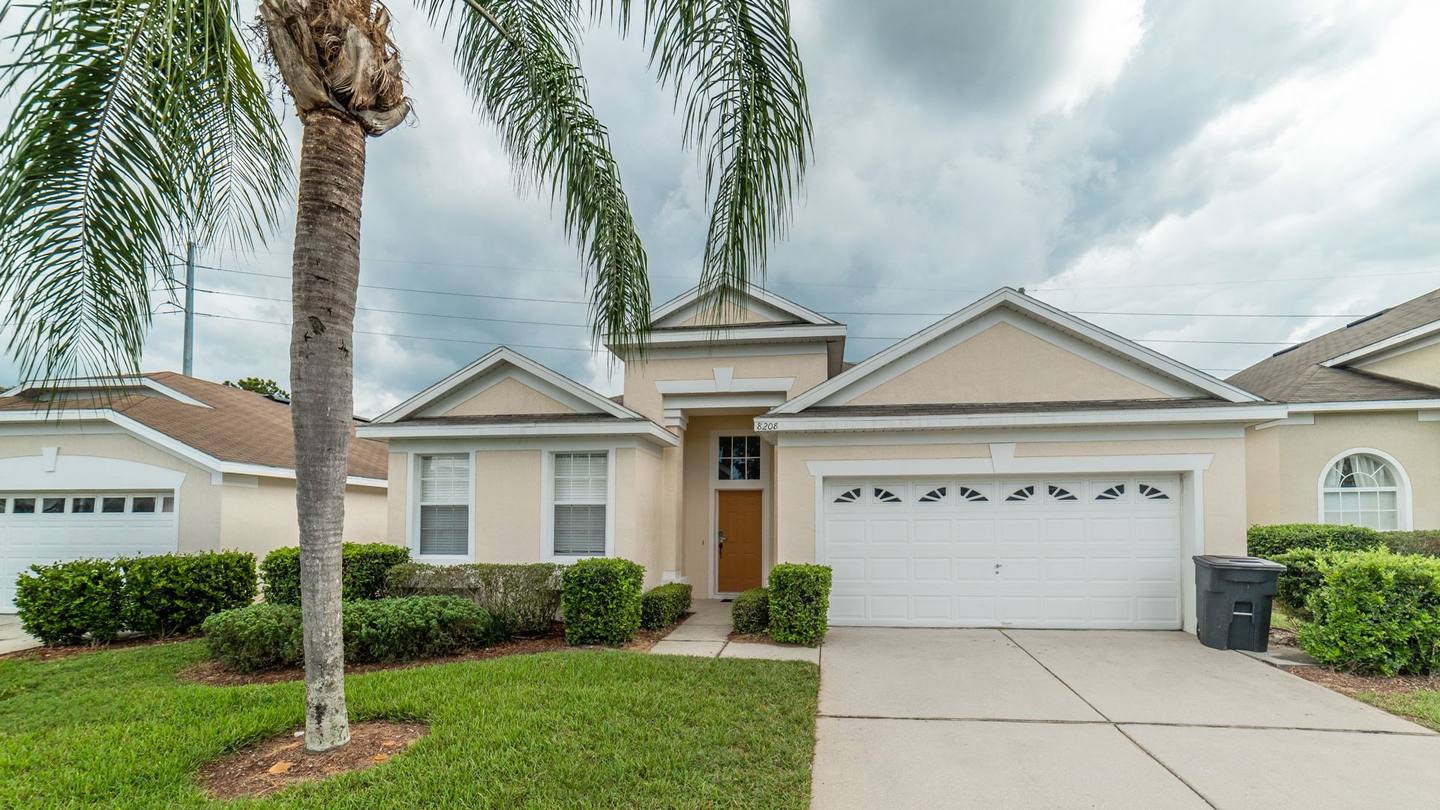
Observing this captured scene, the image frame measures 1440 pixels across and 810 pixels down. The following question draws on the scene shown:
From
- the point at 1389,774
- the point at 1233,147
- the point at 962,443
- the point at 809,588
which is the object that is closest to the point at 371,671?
the point at 809,588

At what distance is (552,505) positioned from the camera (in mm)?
10688

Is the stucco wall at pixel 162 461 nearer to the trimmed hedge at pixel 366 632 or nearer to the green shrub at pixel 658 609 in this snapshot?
the trimmed hedge at pixel 366 632

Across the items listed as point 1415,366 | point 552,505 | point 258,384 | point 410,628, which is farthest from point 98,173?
point 258,384

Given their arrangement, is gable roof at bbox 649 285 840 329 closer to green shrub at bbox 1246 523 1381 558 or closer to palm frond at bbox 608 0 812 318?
palm frond at bbox 608 0 812 318

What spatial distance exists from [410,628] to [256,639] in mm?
1606

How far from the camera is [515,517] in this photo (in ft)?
34.9

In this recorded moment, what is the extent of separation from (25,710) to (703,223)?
7927mm

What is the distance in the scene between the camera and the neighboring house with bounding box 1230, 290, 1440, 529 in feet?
38.2

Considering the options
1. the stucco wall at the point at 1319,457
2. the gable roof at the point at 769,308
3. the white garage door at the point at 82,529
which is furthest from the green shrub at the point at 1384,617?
the white garage door at the point at 82,529

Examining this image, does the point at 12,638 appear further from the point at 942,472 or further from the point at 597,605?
the point at 942,472

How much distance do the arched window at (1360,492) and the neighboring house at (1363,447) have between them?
0.05 ft

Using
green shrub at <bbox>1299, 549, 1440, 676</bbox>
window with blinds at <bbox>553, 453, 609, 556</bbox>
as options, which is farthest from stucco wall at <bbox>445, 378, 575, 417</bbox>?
green shrub at <bbox>1299, 549, 1440, 676</bbox>

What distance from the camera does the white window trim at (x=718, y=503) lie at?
12.4 metres

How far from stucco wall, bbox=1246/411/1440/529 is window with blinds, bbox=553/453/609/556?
12.3 m
